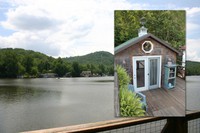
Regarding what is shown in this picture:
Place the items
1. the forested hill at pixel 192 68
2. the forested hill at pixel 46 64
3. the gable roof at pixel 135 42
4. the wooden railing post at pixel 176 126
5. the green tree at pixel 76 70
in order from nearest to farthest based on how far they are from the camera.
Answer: the wooden railing post at pixel 176 126 < the gable roof at pixel 135 42 < the forested hill at pixel 46 64 < the forested hill at pixel 192 68 < the green tree at pixel 76 70

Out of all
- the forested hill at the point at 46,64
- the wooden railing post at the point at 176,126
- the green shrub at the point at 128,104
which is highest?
the forested hill at the point at 46,64

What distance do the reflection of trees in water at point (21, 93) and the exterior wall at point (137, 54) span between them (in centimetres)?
72

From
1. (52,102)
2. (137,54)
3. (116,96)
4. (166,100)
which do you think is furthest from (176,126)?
(52,102)

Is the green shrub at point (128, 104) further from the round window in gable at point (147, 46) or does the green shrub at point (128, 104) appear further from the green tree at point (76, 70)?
the green tree at point (76, 70)

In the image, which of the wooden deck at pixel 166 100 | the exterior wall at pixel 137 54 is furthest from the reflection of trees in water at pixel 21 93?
the wooden deck at pixel 166 100

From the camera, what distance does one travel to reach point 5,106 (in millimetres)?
2137

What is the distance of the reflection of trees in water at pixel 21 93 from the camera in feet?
7.11

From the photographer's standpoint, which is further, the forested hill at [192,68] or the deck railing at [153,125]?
the forested hill at [192,68]

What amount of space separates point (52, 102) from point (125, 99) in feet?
2.24

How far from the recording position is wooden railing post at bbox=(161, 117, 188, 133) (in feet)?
5.91

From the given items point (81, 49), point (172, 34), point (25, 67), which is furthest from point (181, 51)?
point (25, 67)

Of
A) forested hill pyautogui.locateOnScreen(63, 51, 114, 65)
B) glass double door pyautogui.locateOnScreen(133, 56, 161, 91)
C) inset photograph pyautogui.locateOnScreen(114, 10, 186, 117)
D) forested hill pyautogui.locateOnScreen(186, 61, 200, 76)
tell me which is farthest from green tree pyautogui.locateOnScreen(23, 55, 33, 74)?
forested hill pyautogui.locateOnScreen(186, 61, 200, 76)

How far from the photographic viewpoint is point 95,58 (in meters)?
2.46

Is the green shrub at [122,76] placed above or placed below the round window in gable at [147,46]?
below
